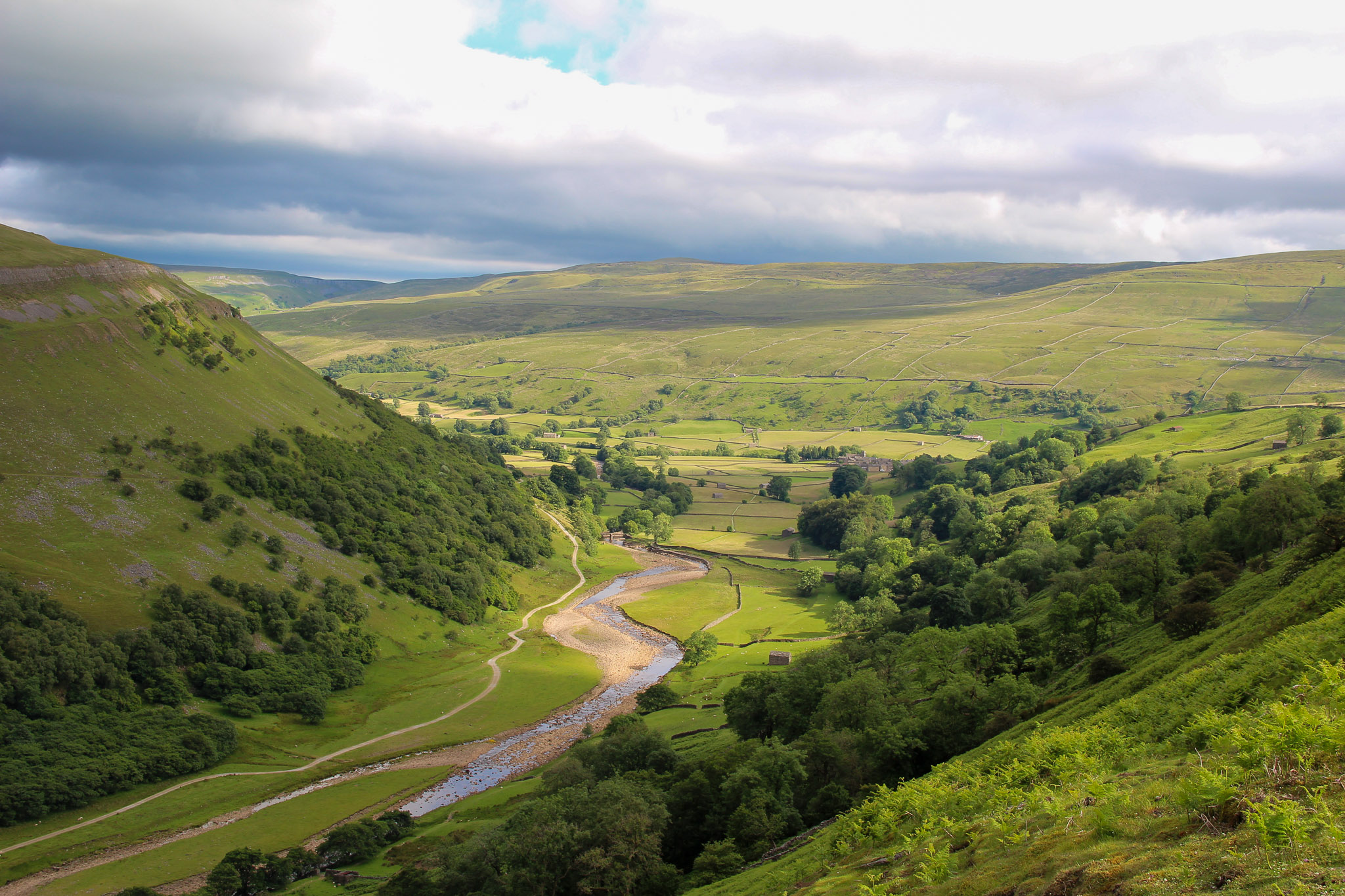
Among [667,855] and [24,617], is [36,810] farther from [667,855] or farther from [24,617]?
[667,855]

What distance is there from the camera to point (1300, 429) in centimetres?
14538

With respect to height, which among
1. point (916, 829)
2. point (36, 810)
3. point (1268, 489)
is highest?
point (1268, 489)

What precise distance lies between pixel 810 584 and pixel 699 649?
40.5 meters

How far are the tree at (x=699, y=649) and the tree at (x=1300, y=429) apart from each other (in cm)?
11512

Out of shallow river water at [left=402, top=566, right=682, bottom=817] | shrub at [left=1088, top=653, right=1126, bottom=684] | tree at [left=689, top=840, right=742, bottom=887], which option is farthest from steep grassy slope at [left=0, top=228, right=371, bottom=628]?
shrub at [left=1088, top=653, right=1126, bottom=684]

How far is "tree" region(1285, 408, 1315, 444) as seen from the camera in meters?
145

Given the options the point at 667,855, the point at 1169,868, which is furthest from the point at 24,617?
the point at 1169,868

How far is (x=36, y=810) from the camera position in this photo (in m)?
70.3

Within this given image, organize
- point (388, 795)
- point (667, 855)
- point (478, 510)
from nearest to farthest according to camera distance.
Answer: point (667, 855) < point (388, 795) < point (478, 510)

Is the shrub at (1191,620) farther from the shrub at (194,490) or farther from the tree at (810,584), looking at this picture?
the shrub at (194,490)

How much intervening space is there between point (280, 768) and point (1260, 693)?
299 ft

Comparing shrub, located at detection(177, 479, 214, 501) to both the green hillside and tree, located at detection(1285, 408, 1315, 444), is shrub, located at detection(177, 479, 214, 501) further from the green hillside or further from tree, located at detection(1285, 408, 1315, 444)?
tree, located at detection(1285, 408, 1315, 444)

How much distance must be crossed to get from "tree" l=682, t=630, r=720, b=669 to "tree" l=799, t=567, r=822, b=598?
35.0 meters

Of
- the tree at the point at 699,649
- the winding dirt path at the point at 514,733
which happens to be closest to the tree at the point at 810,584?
the winding dirt path at the point at 514,733
